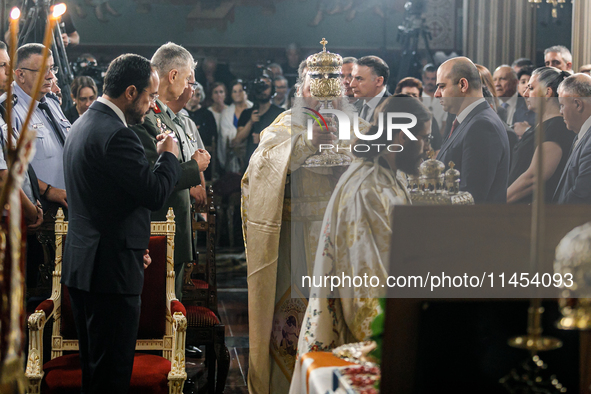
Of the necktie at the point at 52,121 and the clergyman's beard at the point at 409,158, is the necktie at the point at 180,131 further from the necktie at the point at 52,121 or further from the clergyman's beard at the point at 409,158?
the clergyman's beard at the point at 409,158

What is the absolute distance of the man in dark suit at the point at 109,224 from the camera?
Result: 218cm

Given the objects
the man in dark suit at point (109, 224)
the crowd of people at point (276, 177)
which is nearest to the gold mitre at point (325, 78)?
the crowd of people at point (276, 177)

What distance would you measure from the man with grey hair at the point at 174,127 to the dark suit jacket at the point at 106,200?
0.89 m

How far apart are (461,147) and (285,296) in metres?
1.08

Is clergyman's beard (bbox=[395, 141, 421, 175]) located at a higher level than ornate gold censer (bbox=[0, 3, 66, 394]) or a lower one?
higher

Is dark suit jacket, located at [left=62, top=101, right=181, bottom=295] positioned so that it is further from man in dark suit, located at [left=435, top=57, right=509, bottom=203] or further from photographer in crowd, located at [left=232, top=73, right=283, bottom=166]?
photographer in crowd, located at [left=232, top=73, right=283, bottom=166]

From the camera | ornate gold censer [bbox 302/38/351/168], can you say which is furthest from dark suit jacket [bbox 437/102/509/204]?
the camera

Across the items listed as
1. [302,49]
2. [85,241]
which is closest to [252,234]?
[85,241]

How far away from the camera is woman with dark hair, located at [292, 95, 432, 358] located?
174 cm

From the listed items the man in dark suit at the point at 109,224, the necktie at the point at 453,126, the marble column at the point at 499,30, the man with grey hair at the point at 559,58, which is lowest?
the man in dark suit at the point at 109,224

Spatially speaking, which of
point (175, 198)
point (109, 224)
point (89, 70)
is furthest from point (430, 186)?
point (89, 70)

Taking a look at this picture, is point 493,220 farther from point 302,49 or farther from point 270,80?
point 302,49

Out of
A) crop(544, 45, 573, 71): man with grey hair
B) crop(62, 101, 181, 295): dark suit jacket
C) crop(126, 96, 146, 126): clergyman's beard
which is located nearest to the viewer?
crop(62, 101, 181, 295): dark suit jacket

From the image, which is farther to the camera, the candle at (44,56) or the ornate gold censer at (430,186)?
the ornate gold censer at (430,186)
